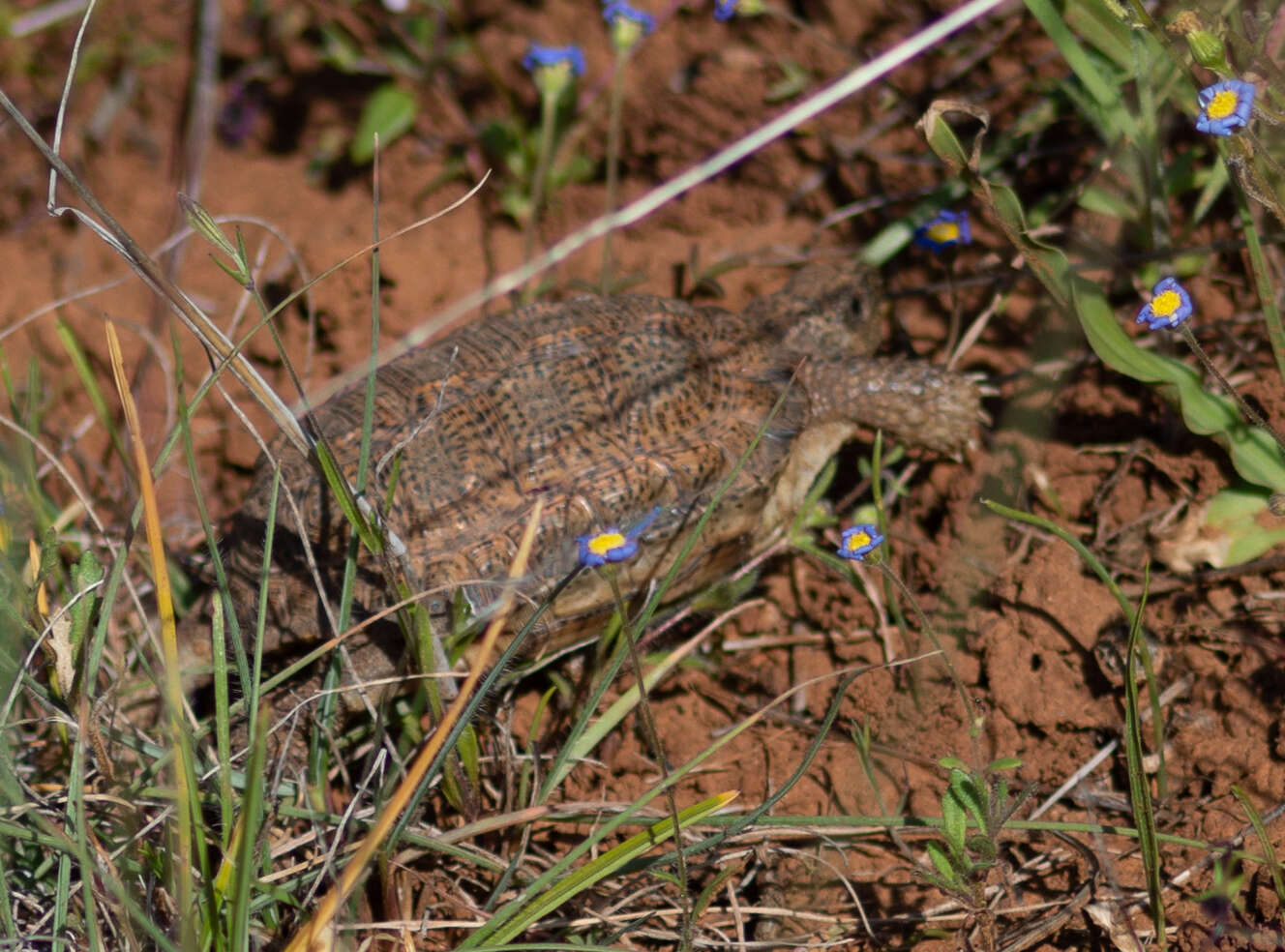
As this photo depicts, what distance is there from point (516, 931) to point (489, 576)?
41.6 inches

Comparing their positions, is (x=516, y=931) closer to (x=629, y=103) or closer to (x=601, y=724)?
(x=601, y=724)

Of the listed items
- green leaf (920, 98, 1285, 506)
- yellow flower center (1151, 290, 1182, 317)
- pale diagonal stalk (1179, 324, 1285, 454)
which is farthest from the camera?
green leaf (920, 98, 1285, 506)

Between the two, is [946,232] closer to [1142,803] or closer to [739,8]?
[739,8]

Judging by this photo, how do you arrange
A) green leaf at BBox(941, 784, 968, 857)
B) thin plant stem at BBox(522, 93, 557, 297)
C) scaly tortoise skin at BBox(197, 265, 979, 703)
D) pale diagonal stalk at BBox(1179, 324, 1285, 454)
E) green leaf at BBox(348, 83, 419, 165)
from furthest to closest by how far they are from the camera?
green leaf at BBox(348, 83, 419, 165) → thin plant stem at BBox(522, 93, 557, 297) → scaly tortoise skin at BBox(197, 265, 979, 703) → pale diagonal stalk at BBox(1179, 324, 1285, 454) → green leaf at BBox(941, 784, 968, 857)

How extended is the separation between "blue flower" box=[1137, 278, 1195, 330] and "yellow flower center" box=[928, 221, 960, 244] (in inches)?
45.6

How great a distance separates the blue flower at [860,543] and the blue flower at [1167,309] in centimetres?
77

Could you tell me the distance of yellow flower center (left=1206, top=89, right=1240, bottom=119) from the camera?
7.46 ft

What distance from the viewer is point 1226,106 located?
2.29 meters

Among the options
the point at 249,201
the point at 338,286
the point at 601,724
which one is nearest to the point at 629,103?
the point at 338,286

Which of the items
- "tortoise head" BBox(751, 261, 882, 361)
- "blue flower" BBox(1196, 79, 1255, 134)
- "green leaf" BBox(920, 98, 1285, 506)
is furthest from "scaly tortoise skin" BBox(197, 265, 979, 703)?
"blue flower" BBox(1196, 79, 1255, 134)

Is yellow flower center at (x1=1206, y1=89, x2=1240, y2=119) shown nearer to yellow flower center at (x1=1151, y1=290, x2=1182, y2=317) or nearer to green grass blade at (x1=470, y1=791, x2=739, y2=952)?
yellow flower center at (x1=1151, y1=290, x2=1182, y2=317)

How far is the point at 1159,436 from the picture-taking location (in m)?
3.31

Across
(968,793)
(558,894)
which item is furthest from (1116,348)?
(558,894)

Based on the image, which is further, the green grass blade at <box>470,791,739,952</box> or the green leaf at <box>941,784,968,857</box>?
the green grass blade at <box>470,791,739,952</box>
